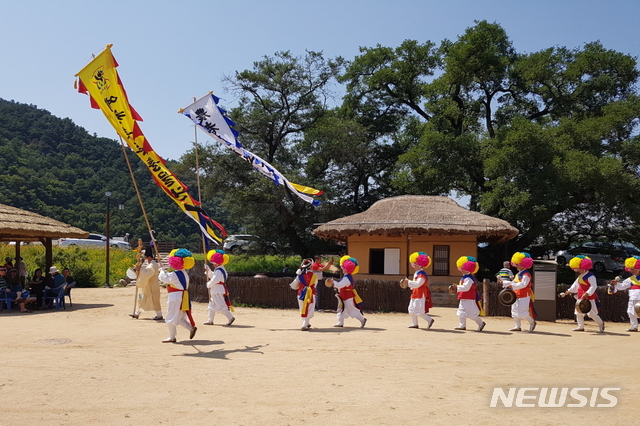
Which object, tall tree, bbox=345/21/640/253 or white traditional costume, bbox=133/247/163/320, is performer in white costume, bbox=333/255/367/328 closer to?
white traditional costume, bbox=133/247/163/320

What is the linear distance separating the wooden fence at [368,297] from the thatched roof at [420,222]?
2.71 m

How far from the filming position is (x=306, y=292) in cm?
1191

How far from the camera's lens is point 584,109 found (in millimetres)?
24672

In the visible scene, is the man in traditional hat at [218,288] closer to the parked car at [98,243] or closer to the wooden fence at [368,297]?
the wooden fence at [368,297]

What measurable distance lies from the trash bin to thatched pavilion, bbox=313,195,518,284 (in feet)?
11.5

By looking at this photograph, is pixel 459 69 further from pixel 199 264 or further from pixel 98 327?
pixel 98 327

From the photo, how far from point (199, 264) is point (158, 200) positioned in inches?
1098

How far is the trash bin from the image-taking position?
14273mm

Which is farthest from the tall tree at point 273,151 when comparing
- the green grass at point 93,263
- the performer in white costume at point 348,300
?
the performer in white costume at point 348,300

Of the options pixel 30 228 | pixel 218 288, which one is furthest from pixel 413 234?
pixel 30 228

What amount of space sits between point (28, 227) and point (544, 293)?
1312cm

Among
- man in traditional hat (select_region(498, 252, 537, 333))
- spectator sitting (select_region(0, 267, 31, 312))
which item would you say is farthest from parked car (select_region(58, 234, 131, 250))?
man in traditional hat (select_region(498, 252, 537, 333))

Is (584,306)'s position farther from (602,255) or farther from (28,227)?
(602,255)

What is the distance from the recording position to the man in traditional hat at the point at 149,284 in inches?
510
